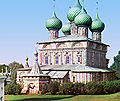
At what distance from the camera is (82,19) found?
41.0 metres

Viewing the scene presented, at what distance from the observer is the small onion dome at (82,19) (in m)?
41.1

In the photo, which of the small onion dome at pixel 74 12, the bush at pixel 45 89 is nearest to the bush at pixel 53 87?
the bush at pixel 45 89

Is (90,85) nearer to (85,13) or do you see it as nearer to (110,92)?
(110,92)

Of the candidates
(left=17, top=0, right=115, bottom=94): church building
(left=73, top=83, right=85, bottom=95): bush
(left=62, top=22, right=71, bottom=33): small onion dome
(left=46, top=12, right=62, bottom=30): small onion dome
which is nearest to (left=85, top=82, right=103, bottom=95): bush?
(left=73, top=83, right=85, bottom=95): bush

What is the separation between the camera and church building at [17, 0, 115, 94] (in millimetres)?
37188

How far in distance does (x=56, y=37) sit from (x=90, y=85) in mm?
12729

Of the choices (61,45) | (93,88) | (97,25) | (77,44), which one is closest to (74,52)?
(77,44)

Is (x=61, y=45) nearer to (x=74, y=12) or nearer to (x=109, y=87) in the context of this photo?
(x=74, y=12)

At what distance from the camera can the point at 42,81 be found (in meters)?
35.5

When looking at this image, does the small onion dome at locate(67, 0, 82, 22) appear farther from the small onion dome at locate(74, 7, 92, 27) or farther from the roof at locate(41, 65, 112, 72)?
the roof at locate(41, 65, 112, 72)

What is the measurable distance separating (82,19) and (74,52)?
4680mm

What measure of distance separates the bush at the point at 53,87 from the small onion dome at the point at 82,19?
35.4 feet

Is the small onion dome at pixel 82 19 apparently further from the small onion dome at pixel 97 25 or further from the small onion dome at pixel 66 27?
the small onion dome at pixel 66 27

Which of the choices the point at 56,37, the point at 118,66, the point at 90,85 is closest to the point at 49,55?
the point at 56,37
